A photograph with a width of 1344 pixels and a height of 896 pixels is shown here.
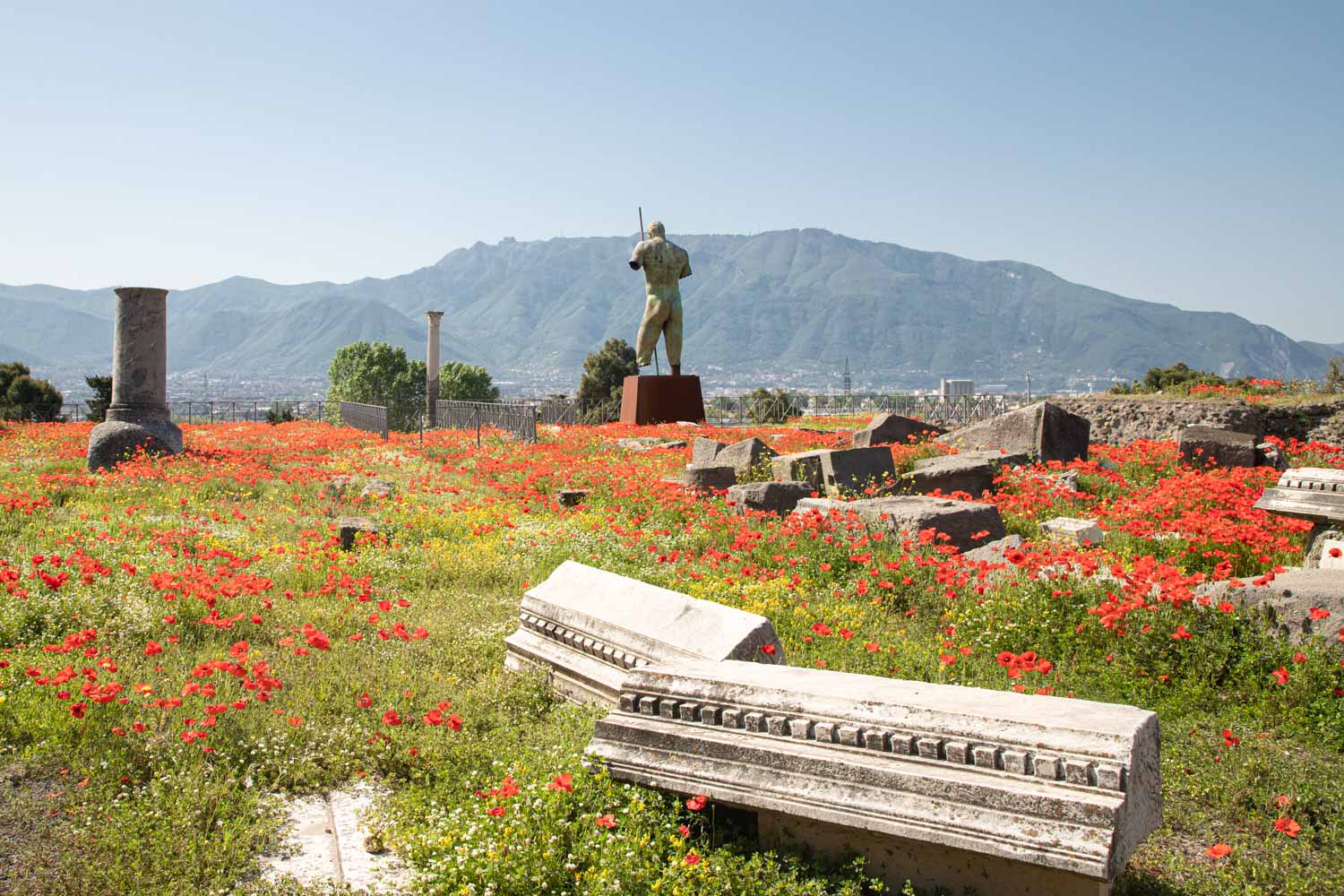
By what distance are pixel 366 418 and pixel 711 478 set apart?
64.1ft

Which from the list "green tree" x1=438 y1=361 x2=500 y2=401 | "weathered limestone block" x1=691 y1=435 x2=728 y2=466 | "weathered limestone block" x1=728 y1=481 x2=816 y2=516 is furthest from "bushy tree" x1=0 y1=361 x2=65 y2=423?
"weathered limestone block" x1=728 y1=481 x2=816 y2=516

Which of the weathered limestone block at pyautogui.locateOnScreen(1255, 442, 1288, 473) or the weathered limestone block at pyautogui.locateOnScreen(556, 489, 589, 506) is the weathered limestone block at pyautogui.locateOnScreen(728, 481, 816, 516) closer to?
the weathered limestone block at pyautogui.locateOnScreen(556, 489, 589, 506)

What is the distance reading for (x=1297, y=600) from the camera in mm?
5324

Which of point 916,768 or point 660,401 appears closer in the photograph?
point 916,768

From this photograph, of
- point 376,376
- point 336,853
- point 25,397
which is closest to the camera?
point 336,853

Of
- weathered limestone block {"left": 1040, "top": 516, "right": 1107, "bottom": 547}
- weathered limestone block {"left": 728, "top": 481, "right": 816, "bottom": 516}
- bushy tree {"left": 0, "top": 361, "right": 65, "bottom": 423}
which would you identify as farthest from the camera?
bushy tree {"left": 0, "top": 361, "right": 65, "bottom": 423}

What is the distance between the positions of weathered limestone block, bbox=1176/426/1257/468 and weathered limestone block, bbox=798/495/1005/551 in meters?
5.70

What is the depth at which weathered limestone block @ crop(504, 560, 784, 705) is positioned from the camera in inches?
180

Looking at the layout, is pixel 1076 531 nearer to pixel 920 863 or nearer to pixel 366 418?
pixel 920 863

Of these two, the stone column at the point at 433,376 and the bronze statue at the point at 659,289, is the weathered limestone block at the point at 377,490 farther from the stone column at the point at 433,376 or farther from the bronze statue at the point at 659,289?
the stone column at the point at 433,376

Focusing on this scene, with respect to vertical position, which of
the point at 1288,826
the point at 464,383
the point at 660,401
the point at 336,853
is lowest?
the point at 336,853

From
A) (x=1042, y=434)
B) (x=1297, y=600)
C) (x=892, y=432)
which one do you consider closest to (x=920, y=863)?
(x=1297, y=600)

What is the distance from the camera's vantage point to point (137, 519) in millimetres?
10070

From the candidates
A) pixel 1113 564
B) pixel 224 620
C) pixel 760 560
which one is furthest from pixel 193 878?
pixel 1113 564
